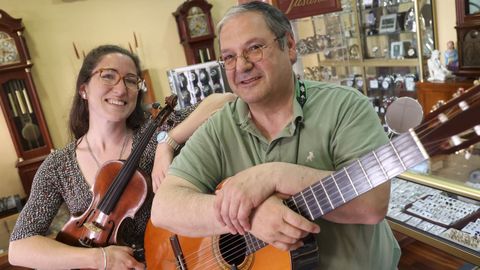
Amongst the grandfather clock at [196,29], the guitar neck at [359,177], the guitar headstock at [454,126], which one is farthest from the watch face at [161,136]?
the grandfather clock at [196,29]

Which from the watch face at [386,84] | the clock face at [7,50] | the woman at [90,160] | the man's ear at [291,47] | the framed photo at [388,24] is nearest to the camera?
the man's ear at [291,47]

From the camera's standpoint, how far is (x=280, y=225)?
33.8 inches

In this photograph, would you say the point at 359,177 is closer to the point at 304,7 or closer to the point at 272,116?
the point at 272,116

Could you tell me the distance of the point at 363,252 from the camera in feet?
3.31

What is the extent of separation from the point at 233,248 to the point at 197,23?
4280 millimetres

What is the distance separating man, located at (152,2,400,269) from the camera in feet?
2.91

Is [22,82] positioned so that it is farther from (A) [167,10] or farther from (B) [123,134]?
(B) [123,134]

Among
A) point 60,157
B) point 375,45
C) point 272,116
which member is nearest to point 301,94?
point 272,116

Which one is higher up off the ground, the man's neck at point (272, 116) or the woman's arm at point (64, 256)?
the man's neck at point (272, 116)

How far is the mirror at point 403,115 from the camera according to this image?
1.95 meters

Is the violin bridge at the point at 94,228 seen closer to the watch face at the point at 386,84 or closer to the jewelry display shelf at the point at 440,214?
the jewelry display shelf at the point at 440,214

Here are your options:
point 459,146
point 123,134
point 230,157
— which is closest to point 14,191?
point 123,134

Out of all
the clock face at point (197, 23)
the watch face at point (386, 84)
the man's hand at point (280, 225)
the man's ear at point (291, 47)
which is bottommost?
the watch face at point (386, 84)

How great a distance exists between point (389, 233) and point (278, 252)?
0.35m
